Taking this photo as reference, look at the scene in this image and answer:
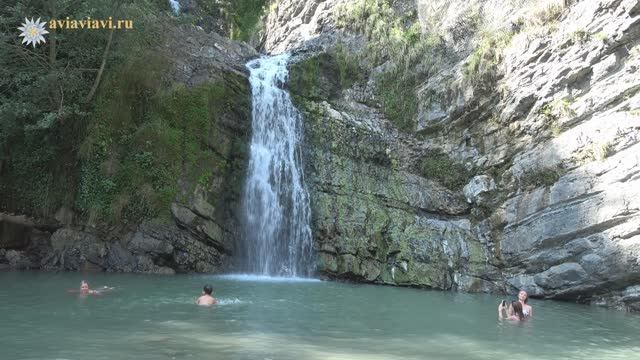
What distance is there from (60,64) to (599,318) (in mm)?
16179

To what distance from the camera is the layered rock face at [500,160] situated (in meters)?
14.0

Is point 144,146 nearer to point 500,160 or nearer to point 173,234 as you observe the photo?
point 173,234

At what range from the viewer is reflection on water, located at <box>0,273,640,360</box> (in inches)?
290

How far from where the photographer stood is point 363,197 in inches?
707

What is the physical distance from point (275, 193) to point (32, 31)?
28.3ft

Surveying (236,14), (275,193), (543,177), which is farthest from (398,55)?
(236,14)

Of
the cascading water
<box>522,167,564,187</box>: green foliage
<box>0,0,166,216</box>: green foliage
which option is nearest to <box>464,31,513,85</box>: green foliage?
<box>522,167,564,187</box>: green foliage

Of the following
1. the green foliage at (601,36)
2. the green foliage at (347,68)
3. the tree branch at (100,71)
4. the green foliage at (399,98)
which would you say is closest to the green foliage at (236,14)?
the green foliage at (347,68)

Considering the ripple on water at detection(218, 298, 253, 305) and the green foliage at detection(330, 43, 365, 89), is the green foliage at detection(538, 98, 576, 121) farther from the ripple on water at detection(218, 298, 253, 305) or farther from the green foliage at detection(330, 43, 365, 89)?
the ripple on water at detection(218, 298, 253, 305)

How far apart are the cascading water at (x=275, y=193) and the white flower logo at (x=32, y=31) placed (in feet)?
22.4

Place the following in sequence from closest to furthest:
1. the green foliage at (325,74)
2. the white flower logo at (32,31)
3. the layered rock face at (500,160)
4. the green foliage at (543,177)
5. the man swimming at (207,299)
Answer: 1. the man swimming at (207,299)
2. the layered rock face at (500,160)
3. the green foliage at (543,177)
4. the white flower logo at (32,31)
5. the green foliage at (325,74)

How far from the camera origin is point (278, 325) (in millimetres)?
9320

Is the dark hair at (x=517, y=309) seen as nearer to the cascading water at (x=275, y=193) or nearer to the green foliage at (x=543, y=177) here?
the green foliage at (x=543, y=177)

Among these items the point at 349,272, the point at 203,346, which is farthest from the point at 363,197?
the point at 203,346
